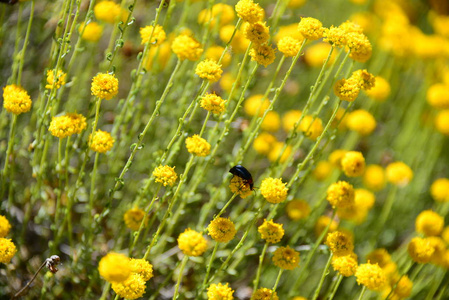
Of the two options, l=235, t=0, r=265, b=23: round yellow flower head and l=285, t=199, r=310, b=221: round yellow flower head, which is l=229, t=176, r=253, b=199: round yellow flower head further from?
l=285, t=199, r=310, b=221: round yellow flower head

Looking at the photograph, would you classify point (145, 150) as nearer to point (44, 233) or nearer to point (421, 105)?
point (44, 233)

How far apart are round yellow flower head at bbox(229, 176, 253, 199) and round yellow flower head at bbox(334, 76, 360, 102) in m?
0.50

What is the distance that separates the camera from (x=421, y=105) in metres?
3.48

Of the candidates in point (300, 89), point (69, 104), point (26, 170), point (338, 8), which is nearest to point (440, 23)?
point (338, 8)

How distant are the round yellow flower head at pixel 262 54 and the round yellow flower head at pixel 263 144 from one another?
3.30ft

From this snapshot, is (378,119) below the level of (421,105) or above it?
below

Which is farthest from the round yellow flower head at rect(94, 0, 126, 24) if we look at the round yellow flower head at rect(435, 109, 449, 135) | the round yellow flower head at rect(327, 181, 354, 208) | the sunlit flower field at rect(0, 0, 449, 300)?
the round yellow flower head at rect(435, 109, 449, 135)

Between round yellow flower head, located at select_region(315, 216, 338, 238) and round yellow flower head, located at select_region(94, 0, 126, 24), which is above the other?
round yellow flower head, located at select_region(94, 0, 126, 24)

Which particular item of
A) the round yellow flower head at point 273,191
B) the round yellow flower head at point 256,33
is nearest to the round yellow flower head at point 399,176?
the round yellow flower head at point 273,191

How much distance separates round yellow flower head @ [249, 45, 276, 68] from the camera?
174 centimetres

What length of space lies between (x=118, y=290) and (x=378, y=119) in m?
3.00

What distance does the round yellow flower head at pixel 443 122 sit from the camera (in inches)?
124

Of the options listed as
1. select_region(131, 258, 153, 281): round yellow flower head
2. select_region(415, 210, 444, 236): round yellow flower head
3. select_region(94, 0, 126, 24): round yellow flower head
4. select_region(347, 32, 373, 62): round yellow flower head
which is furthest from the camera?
select_region(94, 0, 126, 24): round yellow flower head

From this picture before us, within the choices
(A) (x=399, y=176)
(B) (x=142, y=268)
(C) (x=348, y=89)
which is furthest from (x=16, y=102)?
(A) (x=399, y=176)
